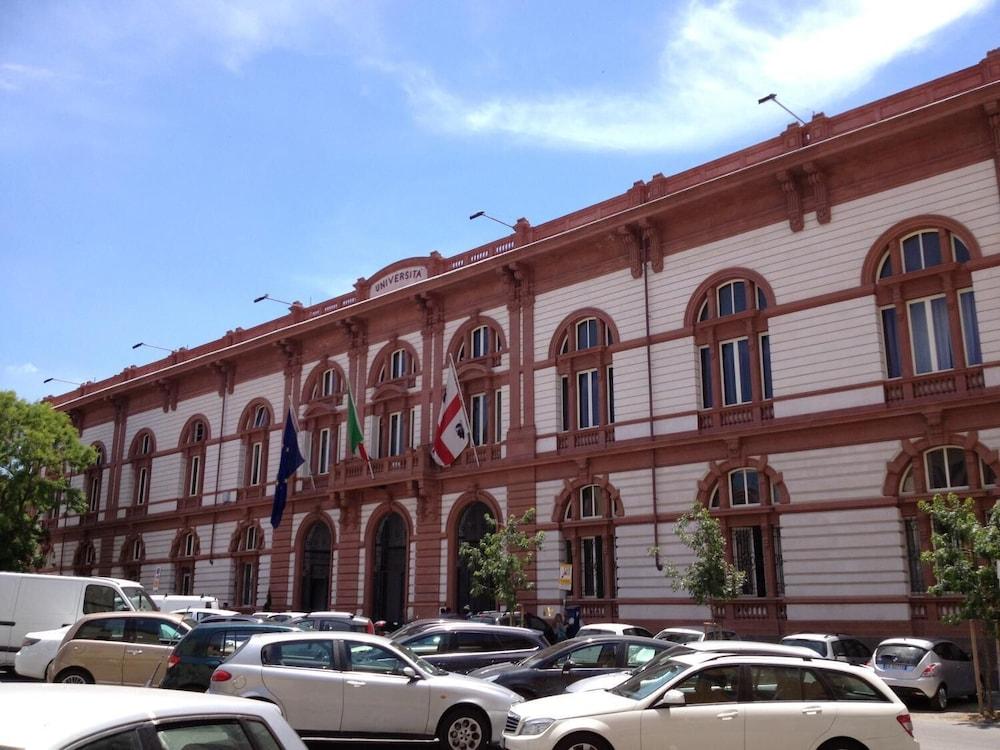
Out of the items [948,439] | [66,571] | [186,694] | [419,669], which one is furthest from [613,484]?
[66,571]

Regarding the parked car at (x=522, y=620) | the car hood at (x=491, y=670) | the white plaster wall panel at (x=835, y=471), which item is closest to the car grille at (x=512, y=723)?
the car hood at (x=491, y=670)

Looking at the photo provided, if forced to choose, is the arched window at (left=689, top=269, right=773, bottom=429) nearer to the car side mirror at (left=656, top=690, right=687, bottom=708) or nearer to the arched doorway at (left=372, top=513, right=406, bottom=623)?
the arched doorway at (left=372, top=513, right=406, bottom=623)

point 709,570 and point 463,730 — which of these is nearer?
point 463,730

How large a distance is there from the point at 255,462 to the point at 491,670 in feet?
98.2

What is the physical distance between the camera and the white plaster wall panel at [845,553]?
75.4 ft

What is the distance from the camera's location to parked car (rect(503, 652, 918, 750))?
9789mm

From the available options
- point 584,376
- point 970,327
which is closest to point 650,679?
point 970,327

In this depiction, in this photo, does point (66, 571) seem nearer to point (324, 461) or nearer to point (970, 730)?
point (324, 461)

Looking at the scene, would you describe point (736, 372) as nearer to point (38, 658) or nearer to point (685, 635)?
point (685, 635)

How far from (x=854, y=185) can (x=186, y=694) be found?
80.7 ft

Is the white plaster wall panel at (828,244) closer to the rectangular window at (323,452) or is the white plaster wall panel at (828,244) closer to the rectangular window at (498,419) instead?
the rectangular window at (498,419)

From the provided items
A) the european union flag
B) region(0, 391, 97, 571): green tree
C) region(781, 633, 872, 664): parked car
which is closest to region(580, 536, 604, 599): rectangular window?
region(781, 633, 872, 664): parked car

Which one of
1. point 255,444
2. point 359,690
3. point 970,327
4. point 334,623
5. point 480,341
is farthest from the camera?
point 255,444

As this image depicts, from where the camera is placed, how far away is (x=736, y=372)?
2722 cm
